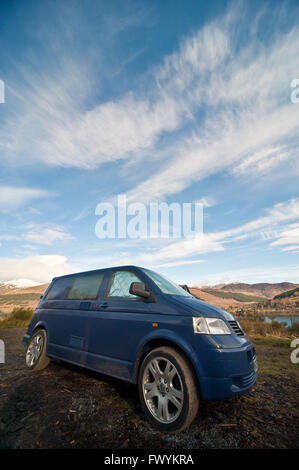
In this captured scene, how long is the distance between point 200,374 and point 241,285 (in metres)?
217

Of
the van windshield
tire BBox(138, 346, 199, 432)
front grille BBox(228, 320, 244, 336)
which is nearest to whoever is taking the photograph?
tire BBox(138, 346, 199, 432)

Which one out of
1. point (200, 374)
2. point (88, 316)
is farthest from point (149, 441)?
point (88, 316)

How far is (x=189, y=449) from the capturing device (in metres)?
2.04

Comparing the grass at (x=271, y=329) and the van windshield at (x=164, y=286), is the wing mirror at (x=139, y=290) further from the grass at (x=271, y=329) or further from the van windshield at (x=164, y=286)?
the grass at (x=271, y=329)

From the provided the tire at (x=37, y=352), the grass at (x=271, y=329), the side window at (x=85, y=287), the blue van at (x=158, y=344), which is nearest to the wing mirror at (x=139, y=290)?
the blue van at (x=158, y=344)

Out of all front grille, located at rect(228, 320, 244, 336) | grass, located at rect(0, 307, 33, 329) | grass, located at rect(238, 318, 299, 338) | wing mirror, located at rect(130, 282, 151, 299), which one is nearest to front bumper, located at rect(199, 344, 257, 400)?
front grille, located at rect(228, 320, 244, 336)

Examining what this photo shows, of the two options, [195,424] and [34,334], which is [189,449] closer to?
[195,424]

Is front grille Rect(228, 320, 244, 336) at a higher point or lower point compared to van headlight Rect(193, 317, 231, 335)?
lower

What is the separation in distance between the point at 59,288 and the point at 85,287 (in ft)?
3.55

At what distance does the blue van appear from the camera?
93.7 inches

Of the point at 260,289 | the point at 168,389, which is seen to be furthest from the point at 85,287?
the point at 260,289

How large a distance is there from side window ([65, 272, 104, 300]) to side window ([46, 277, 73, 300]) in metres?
0.19

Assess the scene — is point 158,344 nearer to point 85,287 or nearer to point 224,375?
point 224,375

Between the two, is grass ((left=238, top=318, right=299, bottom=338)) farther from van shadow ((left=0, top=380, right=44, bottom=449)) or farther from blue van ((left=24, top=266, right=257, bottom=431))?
van shadow ((left=0, top=380, right=44, bottom=449))
